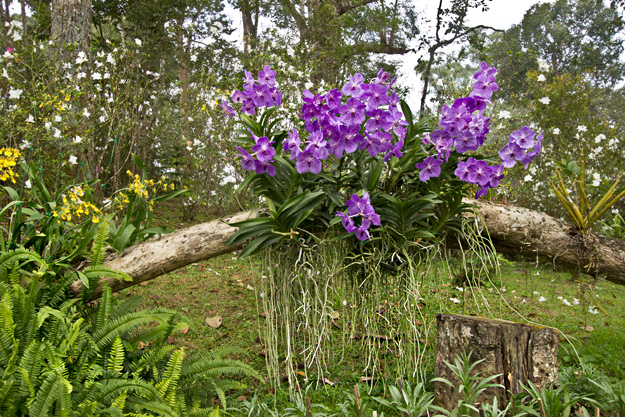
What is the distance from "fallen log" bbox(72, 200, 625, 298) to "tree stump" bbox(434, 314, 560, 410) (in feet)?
2.47

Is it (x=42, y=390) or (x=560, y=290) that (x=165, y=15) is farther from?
(x=560, y=290)

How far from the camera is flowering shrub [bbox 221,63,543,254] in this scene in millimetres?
1938

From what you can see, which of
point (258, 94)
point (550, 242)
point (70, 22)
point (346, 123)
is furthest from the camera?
point (70, 22)

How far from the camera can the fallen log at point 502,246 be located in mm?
2535

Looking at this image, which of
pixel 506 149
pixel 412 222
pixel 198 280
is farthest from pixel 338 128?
pixel 198 280

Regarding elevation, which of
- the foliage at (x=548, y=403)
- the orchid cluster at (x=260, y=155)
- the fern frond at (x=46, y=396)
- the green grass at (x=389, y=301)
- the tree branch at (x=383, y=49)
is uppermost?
the tree branch at (x=383, y=49)

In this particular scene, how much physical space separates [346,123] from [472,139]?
0.59 meters

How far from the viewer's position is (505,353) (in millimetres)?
2014

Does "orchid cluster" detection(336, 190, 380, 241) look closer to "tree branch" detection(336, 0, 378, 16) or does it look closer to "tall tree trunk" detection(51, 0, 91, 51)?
"tall tree trunk" detection(51, 0, 91, 51)

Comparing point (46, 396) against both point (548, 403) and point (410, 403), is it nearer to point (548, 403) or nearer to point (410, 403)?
point (410, 403)

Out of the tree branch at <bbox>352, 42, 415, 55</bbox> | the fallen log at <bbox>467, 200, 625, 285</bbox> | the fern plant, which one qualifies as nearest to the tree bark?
the fern plant

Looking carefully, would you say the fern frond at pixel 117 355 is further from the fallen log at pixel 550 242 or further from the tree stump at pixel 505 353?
the fallen log at pixel 550 242

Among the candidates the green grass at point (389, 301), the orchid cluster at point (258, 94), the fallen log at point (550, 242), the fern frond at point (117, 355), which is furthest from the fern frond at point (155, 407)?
the fallen log at point (550, 242)

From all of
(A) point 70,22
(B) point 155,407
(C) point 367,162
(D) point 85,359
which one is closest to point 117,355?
(D) point 85,359
